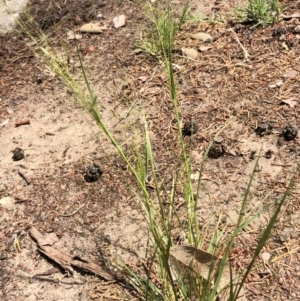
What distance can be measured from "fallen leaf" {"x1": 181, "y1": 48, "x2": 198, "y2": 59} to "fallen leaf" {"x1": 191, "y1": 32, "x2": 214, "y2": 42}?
13 cm

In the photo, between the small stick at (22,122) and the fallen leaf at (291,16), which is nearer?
the small stick at (22,122)

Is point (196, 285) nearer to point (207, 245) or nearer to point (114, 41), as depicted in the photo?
point (207, 245)

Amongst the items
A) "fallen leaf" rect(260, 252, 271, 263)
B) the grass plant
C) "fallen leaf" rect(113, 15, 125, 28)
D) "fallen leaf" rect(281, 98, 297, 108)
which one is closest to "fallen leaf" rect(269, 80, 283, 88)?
"fallen leaf" rect(281, 98, 297, 108)

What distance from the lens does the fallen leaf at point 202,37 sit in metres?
3.25

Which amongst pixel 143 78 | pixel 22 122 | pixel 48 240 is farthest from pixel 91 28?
pixel 48 240

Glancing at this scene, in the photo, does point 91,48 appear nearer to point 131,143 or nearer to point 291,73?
point 131,143

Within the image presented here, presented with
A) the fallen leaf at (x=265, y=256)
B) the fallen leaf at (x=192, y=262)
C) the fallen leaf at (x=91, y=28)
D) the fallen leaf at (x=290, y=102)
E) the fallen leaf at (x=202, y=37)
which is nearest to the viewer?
the fallen leaf at (x=192, y=262)

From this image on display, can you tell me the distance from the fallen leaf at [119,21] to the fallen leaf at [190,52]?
65 centimetres

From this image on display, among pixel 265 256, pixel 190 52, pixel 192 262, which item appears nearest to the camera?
pixel 192 262

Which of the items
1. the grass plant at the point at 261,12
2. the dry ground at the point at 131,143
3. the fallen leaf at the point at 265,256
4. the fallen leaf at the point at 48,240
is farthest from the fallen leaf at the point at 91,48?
the fallen leaf at the point at 265,256

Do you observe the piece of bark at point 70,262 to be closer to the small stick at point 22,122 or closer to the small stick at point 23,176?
the small stick at point 23,176

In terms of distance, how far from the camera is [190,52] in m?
3.17

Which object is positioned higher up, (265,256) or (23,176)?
(23,176)

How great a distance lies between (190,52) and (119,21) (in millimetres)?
749
